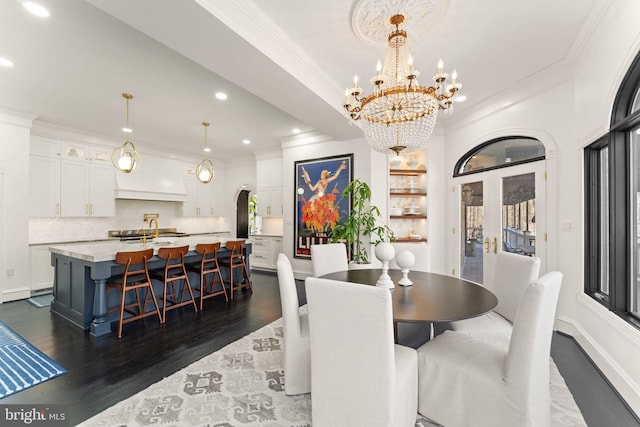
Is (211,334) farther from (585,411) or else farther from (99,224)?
(99,224)

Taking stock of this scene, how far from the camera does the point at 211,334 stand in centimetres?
311

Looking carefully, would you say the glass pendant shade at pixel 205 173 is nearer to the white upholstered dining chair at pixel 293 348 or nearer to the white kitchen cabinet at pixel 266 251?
the white kitchen cabinet at pixel 266 251

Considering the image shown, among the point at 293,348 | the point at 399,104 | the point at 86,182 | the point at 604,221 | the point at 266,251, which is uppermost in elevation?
the point at 399,104

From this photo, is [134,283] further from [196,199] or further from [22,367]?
[196,199]

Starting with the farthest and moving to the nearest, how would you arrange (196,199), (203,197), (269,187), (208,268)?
(203,197) < (196,199) < (269,187) < (208,268)

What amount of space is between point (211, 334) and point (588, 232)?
13.3ft

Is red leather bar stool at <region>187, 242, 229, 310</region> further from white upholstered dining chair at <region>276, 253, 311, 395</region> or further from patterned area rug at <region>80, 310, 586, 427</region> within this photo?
white upholstered dining chair at <region>276, 253, 311, 395</region>

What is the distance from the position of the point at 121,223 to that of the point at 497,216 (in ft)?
23.9

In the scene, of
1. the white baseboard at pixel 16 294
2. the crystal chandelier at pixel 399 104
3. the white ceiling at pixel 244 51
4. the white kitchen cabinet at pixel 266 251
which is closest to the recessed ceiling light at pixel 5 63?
the white ceiling at pixel 244 51

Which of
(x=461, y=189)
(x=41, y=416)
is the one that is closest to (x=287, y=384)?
(x=41, y=416)

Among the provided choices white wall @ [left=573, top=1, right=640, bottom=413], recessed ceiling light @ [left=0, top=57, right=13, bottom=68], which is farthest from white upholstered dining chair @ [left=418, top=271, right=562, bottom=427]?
recessed ceiling light @ [left=0, top=57, right=13, bottom=68]

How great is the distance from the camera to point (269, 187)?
6602 millimetres

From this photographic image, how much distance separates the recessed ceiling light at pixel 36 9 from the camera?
213cm

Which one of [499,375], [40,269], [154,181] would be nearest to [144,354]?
[499,375]
